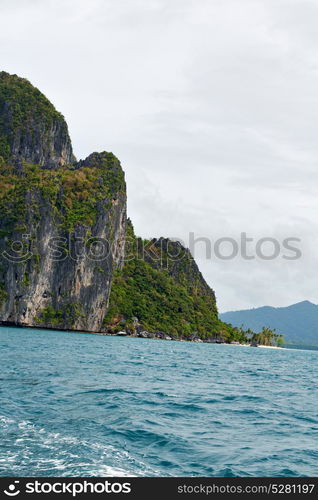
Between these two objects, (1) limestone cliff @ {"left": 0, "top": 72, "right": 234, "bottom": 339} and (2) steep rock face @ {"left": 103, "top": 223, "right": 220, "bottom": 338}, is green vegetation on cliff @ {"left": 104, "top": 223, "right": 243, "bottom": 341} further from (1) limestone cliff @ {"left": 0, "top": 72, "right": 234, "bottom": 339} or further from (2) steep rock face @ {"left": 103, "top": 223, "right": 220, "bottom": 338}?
(1) limestone cliff @ {"left": 0, "top": 72, "right": 234, "bottom": 339}

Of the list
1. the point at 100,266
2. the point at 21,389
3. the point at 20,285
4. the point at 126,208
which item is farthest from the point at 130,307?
the point at 21,389

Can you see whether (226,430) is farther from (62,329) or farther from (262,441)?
(62,329)

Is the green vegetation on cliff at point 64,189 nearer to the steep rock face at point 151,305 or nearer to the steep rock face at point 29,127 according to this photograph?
the steep rock face at point 29,127

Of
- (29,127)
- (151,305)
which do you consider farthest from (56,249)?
(29,127)

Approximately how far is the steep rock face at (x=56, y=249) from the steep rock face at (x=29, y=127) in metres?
18.9

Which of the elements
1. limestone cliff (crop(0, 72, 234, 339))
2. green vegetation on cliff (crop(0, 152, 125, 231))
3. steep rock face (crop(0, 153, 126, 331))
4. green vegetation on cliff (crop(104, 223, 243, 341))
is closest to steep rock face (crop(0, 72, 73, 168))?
limestone cliff (crop(0, 72, 234, 339))

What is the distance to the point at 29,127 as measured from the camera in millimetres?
174500

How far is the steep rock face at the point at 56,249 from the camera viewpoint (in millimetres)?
125812

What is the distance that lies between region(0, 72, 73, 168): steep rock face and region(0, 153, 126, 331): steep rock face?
18.9 metres

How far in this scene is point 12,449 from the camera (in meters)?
14.0

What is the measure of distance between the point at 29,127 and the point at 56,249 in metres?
60.0

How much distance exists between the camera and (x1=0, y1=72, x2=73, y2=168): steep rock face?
170875 mm

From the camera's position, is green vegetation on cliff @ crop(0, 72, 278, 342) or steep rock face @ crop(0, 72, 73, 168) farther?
steep rock face @ crop(0, 72, 73, 168)

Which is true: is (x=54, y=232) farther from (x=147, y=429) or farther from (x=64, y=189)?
(x=147, y=429)
